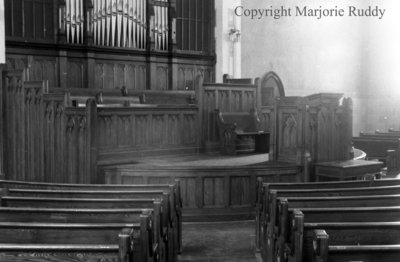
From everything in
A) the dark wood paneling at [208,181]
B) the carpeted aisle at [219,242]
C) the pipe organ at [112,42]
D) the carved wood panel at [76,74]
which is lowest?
the carpeted aisle at [219,242]

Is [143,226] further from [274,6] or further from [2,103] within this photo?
[274,6]

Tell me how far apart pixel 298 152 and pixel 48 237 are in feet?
14.6

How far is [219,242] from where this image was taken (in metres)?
5.68

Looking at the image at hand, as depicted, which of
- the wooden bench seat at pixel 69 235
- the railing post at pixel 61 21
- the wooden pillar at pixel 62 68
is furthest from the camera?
the wooden pillar at pixel 62 68

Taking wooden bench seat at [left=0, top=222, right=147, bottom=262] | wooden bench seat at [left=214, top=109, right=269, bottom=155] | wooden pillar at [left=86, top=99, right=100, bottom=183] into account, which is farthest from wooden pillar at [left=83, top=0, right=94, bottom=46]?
wooden bench seat at [left=0, top=222, right=147, bottom=262]

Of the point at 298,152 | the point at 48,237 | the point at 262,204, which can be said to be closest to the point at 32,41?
the point at 298,152

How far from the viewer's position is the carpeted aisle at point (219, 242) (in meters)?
5.20

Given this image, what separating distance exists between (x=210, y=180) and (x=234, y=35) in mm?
6246

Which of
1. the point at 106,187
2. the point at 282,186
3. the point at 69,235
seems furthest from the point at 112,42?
the point at 69,235

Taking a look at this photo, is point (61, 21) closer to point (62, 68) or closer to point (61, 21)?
point (61, 21)

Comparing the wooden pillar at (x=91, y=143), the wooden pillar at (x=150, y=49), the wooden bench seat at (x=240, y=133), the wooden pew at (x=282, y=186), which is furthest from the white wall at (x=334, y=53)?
the wooden pew at (x=282, y=186)

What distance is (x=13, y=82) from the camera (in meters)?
6.83

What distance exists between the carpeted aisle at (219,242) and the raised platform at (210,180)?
0.60 ft

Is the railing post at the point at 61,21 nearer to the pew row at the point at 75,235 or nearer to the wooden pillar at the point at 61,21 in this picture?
the wooden pillar at the point at 61,21
